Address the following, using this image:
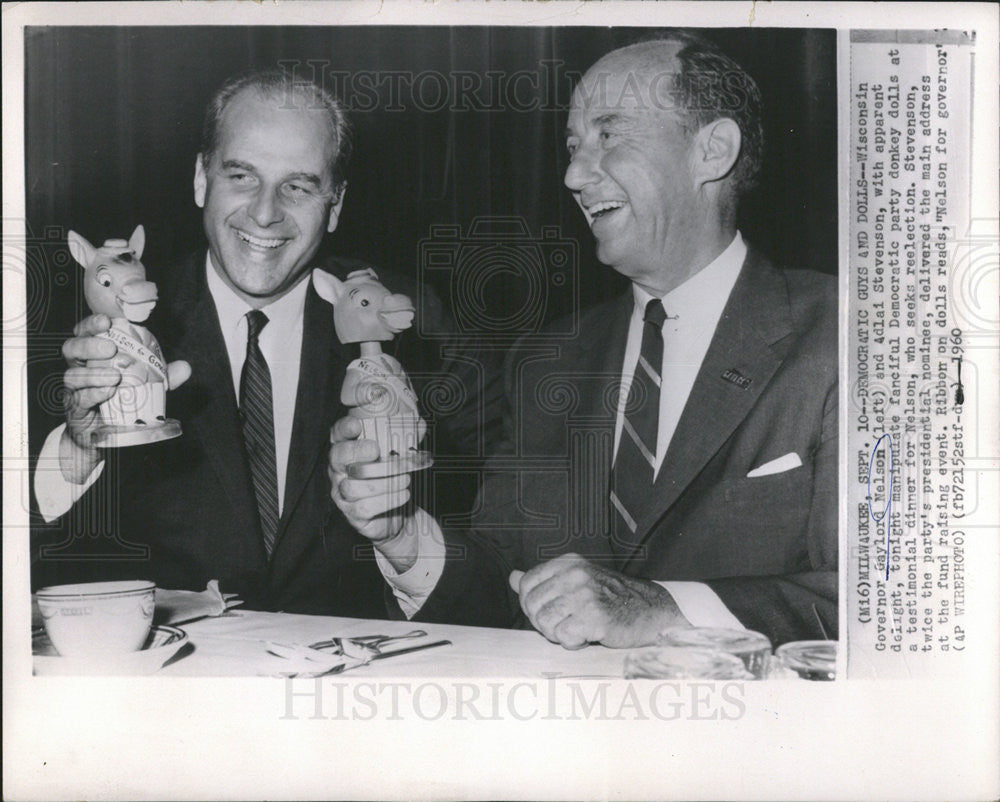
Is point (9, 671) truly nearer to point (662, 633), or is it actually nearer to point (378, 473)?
point (378, 473)

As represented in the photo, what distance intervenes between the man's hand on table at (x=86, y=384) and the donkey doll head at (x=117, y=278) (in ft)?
0.10

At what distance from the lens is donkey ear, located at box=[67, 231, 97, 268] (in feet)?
5.11

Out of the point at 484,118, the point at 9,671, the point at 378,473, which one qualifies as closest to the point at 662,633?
the point at 378,473

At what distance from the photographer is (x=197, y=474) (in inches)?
61.3

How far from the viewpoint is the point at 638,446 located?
155 cm

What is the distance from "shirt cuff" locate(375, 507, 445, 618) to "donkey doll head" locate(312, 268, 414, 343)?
32 cm

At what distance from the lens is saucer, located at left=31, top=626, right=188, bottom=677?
154 cm

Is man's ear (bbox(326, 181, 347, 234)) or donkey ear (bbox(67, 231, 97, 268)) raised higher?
man's ear (bbox(326, 181, 347, 234))

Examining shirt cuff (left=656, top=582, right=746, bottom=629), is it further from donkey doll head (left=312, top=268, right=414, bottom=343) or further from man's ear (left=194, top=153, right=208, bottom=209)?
man's ear (left=194, top=153, right=208, bottom=209)

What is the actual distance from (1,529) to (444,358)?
825 mm

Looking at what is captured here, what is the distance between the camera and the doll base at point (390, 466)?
1.54 metres

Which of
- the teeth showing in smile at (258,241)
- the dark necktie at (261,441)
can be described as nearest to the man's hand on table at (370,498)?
the dark necktie at (261,441)

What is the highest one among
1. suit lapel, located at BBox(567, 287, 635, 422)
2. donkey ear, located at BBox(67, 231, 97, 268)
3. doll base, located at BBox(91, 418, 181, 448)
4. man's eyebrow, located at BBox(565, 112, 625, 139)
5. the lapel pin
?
man's eyebrow, located at BBox(565, 112, 625, 139)

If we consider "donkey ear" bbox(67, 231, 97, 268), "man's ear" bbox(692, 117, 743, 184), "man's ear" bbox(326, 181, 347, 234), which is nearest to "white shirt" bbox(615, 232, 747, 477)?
"man's ear" bbox(692, 117, 743, 184)
